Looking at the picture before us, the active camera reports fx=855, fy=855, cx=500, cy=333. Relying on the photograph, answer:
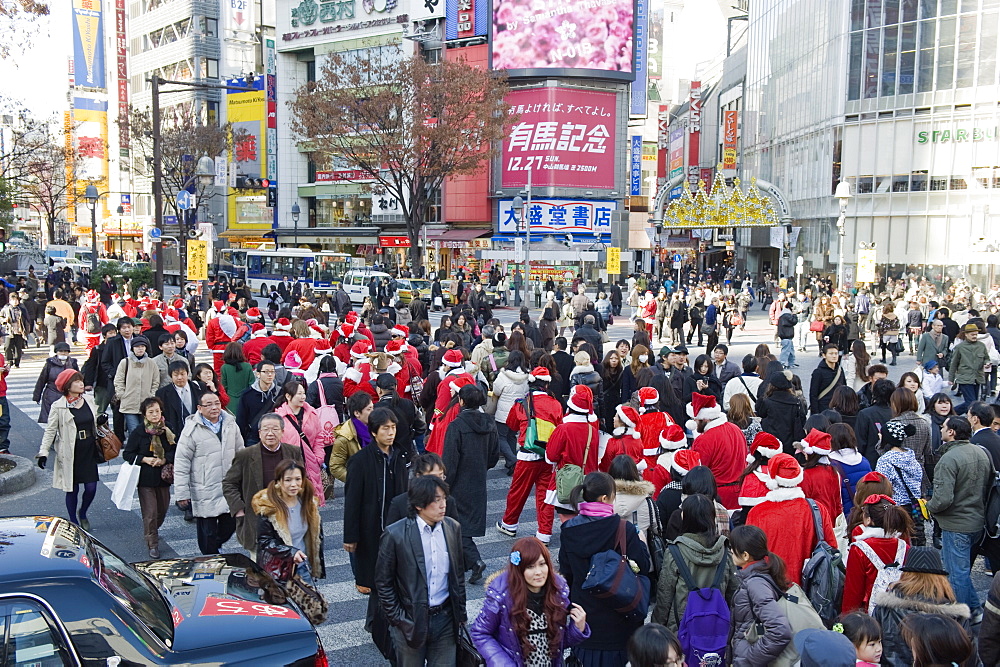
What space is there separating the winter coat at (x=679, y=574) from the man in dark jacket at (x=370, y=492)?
2.06 m

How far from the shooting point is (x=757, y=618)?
4.27m

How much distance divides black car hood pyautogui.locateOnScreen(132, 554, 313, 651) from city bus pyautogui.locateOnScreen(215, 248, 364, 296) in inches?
1347

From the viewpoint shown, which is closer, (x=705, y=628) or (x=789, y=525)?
(x=705, y=628)

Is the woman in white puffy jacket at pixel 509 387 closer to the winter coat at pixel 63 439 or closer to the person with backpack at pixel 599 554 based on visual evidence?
the winter coat at pixel 63 439

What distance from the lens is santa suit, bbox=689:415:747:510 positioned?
22.6ft

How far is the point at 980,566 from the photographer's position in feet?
25.6

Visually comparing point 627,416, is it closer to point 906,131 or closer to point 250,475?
point 250,475

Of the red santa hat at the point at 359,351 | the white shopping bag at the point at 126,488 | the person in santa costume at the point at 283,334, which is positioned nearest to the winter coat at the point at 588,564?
the white shopping bag at the point at 126,488

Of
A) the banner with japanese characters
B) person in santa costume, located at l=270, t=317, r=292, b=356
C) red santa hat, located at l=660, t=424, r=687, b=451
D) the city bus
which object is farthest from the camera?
the banner with japanese characters

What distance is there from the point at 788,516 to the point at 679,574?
3.59ft

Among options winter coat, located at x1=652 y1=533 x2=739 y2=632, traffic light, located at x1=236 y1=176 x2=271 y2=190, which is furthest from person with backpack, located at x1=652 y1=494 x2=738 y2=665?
traffic light, located at x1=236 y1=176 x2=271 y2=190

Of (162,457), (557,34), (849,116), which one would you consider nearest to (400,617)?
(162,457)

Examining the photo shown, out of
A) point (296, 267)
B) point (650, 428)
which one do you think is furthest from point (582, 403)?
point (296, 267)

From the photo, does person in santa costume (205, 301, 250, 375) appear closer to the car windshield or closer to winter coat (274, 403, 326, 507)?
winter coat (274, 403, 326, 507)
